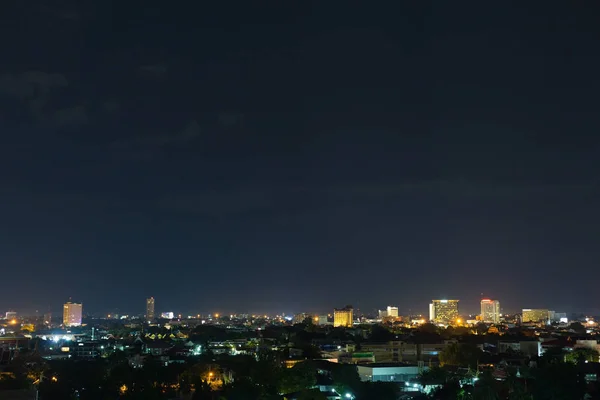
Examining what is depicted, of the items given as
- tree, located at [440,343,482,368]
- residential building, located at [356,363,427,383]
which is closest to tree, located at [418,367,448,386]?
residential building, located at [356,363,427,383]

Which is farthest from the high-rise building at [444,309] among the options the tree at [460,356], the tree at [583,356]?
the tree at [460,356]

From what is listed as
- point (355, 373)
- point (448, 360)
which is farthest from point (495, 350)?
point (355, 373)

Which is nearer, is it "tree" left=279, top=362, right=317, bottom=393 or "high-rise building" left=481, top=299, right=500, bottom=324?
"tree" left=279, top=362, right=317, bottom=393

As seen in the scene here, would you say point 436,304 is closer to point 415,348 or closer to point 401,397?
point 415,348

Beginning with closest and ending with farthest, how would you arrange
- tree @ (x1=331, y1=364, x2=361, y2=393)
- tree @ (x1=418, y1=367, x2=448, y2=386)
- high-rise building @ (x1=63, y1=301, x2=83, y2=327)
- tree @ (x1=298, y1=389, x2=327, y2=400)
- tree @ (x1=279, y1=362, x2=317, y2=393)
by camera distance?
tree @ (x1=298, y1=389, x2=327, y2=400)
tree @ (x1=279, y1=362, x2=317, y2=393)
tree @ (x1=331, y1=364, x2=361, y2=393)
tree @ (x1=418, y1=367, x2=448, y2=386)
high-rise building @ (x1=63, y1=301, x2=83, y2=327)

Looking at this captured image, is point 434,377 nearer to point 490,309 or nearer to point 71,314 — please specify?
point 490,309

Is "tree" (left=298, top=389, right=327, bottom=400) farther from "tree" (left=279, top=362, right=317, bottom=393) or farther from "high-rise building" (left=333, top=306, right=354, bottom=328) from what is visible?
"high-rise building" (left=333, top=306, right=354, bottom=328)

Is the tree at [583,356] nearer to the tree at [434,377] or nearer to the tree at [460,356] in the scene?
the tree at [460,356]

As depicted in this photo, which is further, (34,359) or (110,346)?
(110,346)

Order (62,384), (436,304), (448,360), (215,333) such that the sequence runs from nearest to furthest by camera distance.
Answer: (62,384)
(448,360)
(215,333)
(436,304)
